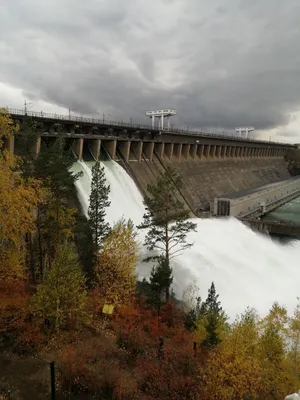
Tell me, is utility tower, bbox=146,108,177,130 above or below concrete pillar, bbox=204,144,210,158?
above

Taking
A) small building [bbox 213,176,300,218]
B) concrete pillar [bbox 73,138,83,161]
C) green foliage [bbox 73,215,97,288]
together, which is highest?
concrete pillar [bbox 73,138,83,161]

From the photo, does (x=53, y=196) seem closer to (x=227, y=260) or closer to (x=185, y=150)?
(x=227, y=260)

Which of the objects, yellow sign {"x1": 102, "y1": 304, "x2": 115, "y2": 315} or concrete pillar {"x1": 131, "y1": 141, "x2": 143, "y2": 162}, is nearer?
yellow sign {"x1": 102, "y1": 304, "x2": 115, "y2": 315}

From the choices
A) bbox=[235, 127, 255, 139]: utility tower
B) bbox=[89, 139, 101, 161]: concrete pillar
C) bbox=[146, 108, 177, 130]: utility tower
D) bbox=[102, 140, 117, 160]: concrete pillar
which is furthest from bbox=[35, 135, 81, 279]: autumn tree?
bbox=[235, 127, 255, 139]: utility tower

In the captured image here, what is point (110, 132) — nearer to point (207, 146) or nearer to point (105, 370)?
point (207, 146)

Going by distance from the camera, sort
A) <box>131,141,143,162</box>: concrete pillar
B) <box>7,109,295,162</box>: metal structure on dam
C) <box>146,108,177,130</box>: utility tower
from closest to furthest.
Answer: <box>7,109,295,162</box>: metal structure on dam → <box>131,141,143,162</box>: concrete pillar → <box>146,108,177,130</box>: utility tower

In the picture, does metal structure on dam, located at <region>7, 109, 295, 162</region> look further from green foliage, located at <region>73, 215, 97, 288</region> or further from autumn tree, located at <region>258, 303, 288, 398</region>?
autumn tree, located at <region>258, 303, 288, 398</region>
